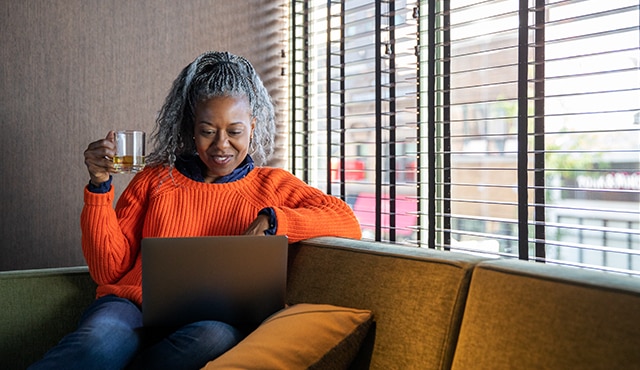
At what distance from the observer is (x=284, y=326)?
1648 millimetres

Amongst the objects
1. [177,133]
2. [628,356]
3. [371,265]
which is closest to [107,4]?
[177,133]

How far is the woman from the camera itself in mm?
2111

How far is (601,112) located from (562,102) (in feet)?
0.60

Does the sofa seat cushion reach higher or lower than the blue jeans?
higher

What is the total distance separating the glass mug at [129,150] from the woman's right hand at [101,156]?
27 millimetres

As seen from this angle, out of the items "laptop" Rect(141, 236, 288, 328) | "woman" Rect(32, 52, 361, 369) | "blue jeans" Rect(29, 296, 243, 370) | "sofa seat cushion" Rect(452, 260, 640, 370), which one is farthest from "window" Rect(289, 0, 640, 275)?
"blue jeans" Rect(29, 296, 243, 370)

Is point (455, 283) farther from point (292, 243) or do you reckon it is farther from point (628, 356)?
point (292, 243)

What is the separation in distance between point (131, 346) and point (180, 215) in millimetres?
494

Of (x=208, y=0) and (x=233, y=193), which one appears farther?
(x=208, y=0)

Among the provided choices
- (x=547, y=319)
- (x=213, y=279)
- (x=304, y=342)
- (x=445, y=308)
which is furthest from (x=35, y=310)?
(x=547, y=319)

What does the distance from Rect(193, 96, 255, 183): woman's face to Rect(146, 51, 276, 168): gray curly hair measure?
4 cm

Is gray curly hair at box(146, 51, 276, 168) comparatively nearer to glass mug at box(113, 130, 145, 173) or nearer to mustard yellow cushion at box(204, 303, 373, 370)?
glass mug at box(113, 130, 145, 173)

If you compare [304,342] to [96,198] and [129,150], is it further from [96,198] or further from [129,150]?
[96,198]

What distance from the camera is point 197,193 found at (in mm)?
2299
